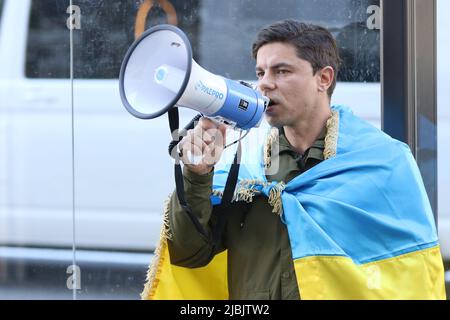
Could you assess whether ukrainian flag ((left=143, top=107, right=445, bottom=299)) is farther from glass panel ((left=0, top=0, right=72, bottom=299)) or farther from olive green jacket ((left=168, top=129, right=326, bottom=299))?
glass panel ((left=0, top=0, right=72, bottom=299))

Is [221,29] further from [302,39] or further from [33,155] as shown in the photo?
[33,155]

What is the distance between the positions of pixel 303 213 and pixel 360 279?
215 mm

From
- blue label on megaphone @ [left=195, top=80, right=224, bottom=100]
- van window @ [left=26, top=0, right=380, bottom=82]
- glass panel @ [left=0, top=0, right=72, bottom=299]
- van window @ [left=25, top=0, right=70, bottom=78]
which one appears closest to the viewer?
blue label on megaphone @ [left=195, top=80, right=224, bottom=100]

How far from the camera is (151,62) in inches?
78.6

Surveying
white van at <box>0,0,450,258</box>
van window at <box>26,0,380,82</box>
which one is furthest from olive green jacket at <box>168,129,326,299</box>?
white van at <box>0,0,450,258</box>

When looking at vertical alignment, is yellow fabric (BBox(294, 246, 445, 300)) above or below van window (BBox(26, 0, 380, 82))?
below

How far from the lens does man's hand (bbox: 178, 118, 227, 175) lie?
1.91m

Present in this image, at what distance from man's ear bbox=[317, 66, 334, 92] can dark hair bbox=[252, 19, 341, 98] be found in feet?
0.05

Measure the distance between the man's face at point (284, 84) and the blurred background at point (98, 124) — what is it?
2.42ft

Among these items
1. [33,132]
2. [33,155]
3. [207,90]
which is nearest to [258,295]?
[207,90]

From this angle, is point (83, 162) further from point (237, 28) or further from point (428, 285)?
point (428, 285)

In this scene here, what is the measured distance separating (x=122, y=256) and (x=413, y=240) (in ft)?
5.97

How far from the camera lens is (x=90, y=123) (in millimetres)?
3484
